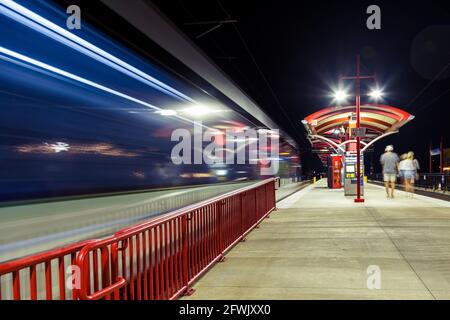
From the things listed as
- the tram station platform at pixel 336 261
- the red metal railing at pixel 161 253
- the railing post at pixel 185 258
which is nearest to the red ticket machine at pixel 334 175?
the tram station platform at pixel 336 261

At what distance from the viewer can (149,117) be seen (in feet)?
22.6

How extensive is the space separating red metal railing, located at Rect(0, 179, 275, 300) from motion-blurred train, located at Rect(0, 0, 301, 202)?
4.16 ft

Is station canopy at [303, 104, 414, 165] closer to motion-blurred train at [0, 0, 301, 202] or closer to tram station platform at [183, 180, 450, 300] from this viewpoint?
tram station platform at [183, 180, 450, 300]

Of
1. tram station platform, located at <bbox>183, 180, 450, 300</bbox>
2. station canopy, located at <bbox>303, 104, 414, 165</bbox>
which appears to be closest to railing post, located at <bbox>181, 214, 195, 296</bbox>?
tram station platform, located at <bbox>183, 180, 450, 300</bbox>

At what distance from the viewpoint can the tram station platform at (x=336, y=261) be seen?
13.1 feet

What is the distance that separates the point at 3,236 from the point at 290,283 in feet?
12.5

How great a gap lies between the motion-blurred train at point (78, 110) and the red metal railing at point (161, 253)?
4.16 ft

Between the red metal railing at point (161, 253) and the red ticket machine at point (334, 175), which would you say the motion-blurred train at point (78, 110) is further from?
the red ticket machine at point (334, 175)

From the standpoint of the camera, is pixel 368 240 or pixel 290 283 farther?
pixel 368 240

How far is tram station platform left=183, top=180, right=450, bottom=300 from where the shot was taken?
4008 millimetres

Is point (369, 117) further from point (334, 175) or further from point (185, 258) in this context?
point (185, 258)

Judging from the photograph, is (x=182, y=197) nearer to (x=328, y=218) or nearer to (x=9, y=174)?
(x=328, y=218)

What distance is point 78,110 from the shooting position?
17.5ft
